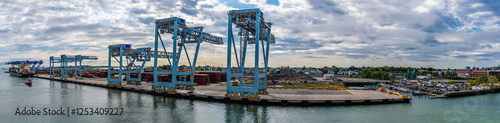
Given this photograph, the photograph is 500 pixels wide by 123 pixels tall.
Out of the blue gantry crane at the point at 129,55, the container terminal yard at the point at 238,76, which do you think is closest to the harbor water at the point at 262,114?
the container terminal yard at the point at 238,76

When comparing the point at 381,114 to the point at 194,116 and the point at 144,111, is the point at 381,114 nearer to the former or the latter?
the point at 194,116

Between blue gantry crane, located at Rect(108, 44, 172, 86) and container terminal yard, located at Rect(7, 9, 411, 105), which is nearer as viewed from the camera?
container terminal yard, located at Rect(7, 9, 411, 105)

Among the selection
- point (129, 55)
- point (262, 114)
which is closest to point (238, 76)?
point (262, 114)

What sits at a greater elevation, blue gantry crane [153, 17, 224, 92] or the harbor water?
blue gantry crane [153, 17, 224, 92]

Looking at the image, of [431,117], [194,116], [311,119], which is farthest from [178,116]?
[431,117]

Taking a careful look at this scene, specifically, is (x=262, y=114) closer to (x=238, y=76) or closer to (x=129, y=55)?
(x=238, y=76)

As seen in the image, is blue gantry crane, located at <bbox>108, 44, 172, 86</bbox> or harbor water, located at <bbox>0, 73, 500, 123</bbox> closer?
harbor water, located at <bbox>0, 73, 500, 123</bbox>

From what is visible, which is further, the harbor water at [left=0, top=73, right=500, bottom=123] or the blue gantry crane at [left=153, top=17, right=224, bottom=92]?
the blue gantry crane at [left=153, top=17, right=224, bottom=92]

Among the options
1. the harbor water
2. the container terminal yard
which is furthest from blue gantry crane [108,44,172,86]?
the harbor water

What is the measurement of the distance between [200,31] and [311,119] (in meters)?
26.0

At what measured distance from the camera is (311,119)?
26.2 m

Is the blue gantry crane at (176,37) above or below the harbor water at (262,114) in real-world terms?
above

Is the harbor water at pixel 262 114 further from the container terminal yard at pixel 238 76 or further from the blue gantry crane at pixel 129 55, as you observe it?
the blue gantry crane at pixel 129 55

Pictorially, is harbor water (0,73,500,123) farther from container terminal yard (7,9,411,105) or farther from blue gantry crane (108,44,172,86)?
blue gantry crane (108,44,172,86)
